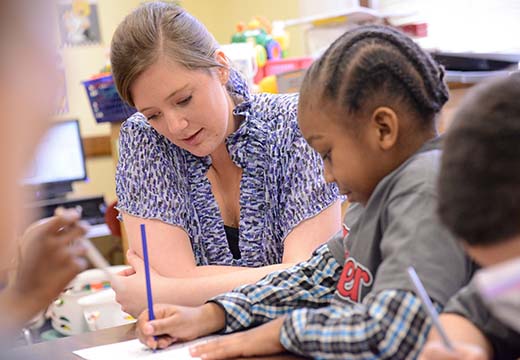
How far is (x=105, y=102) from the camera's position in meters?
2.80

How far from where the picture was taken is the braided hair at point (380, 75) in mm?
927

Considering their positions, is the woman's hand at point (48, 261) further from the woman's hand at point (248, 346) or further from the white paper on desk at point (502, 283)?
the white paper on desk at point (502, 283)

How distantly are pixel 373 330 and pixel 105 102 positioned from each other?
220cm

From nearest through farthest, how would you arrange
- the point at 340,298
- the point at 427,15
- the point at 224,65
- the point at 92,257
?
the point at 92,257, the point at 340,298, the point at 224,65, the point at 427,15

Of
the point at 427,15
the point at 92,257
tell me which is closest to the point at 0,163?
the point at 92,257

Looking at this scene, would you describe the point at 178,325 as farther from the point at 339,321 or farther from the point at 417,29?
the point at 417,29

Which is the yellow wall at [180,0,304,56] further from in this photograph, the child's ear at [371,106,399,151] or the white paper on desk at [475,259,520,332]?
the white paper on desk at [475,259,520,332]

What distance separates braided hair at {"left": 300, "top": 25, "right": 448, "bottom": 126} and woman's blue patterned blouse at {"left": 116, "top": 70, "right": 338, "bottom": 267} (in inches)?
19.8

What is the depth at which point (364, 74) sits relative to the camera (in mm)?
931

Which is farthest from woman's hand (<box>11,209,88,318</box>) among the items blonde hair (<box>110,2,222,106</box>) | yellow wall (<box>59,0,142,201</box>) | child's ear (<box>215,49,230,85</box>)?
yellow wall (<box>59,0,142,201</box>)

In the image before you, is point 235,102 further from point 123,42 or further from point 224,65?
point 123,42

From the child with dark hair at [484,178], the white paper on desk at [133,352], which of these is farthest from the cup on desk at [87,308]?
the child with dark hair at [484,178]

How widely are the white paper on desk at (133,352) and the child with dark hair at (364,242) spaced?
1 cm

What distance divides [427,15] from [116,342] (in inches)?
86.9
